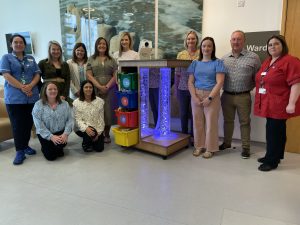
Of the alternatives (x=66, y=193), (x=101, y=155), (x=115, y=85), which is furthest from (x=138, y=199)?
(x=115, y=85)

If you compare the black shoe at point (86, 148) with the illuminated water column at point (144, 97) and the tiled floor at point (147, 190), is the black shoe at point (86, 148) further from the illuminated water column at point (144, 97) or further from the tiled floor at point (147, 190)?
the illuminated water column at point (144, 97)

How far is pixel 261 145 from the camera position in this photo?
358 centimetres

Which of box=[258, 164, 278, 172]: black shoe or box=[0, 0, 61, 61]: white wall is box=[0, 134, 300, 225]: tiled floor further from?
box=[0, 0, 61, 61]: white wall

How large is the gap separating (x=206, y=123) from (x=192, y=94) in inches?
15.2

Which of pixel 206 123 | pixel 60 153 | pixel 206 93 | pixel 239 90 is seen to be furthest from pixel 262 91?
pixel 60 153

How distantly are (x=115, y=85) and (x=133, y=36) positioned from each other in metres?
1.06

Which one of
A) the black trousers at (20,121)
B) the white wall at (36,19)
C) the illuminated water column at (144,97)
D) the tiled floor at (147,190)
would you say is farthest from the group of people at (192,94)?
→ the white wall at (36,19)

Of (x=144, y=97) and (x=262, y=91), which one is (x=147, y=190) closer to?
(x=144, y=97)

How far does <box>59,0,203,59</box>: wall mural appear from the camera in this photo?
3.77 meters

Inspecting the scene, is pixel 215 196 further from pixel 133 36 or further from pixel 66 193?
pixel 133 36

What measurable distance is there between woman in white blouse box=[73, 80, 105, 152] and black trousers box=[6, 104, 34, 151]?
0.56m

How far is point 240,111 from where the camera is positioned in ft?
10.1

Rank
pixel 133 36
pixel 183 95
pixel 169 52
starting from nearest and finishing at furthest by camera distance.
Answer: pixel 183 95
pixel 169 52
pixel 133 36

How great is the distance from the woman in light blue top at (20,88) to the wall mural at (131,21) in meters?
1.73
